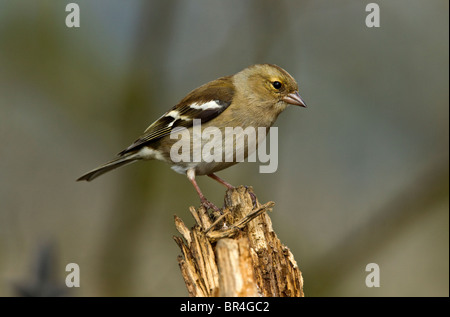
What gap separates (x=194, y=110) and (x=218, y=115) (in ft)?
0.96

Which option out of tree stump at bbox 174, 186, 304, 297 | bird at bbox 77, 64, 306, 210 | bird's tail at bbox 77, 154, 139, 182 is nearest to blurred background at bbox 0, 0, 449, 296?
bird's tail at bbox 77, 154, 139, 182

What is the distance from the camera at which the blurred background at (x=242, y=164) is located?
27.1 ft

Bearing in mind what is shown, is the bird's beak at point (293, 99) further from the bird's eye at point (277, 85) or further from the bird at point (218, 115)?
the bird's eye at point (277, 85)

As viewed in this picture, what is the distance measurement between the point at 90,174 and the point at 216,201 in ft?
9.80

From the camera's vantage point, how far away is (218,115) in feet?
19.1

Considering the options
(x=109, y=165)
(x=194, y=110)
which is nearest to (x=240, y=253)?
(x=194, y=110)

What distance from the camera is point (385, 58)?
995 centimetres

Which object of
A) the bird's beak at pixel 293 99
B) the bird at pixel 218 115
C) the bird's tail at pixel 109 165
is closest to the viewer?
the bird at pixel 218 115

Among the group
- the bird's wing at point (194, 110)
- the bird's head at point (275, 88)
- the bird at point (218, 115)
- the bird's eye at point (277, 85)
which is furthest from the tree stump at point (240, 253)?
the bird's eye at point (277, 85)

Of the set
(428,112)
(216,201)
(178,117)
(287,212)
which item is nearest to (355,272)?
(287,212)

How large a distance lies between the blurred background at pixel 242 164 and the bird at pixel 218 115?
225 cm

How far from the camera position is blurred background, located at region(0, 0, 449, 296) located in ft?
27.1

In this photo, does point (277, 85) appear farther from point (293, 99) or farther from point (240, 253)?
point (240, 253)

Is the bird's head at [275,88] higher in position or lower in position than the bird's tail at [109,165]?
higher
